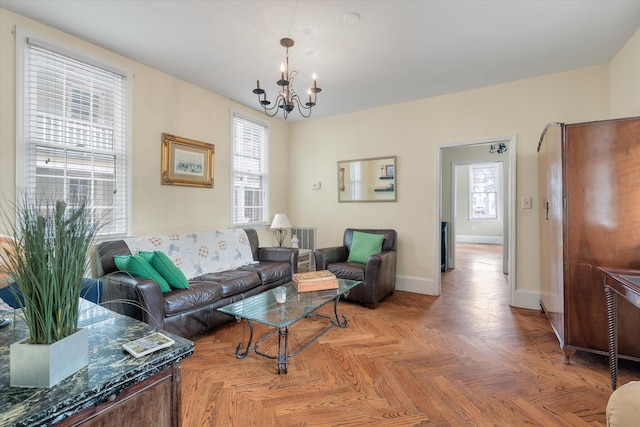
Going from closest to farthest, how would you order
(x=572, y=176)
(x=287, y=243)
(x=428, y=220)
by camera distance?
(x=572, y=176) < (x=428, y=220) < (x=287, y=243)

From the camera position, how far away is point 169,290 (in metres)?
2.53

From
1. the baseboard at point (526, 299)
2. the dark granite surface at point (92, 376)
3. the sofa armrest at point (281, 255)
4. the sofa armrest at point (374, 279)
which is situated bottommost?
the baseboard at point (526, 299)

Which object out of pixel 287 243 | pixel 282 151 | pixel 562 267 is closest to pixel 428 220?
pixel 562 267

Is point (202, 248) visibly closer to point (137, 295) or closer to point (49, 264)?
point (137, 295)

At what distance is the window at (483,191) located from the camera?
879 centimetres

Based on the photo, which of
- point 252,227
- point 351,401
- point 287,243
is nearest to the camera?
point 351,401

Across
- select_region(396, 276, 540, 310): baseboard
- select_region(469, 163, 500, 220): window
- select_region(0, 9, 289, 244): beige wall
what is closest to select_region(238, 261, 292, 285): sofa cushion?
select_region(0, 9, 289, 244): beige wall

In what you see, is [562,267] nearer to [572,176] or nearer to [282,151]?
[572,176]

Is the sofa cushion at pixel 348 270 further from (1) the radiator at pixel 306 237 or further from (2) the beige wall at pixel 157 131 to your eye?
(2) the beige wall at pixel 157 131

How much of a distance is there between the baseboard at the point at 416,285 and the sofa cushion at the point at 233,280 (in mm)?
2077

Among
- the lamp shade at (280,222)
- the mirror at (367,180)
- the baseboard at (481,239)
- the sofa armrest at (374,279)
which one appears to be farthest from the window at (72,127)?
the baseboard at (481,239)

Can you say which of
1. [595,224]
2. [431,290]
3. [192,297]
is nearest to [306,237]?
[431,290]

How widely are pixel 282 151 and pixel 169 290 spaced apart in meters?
3.14

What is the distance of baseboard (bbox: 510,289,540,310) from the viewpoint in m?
3.40
